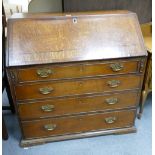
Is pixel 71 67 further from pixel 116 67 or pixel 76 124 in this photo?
pixel 76 124

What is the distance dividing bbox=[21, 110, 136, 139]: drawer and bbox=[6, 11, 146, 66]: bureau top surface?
539mm

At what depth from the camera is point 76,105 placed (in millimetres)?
1676

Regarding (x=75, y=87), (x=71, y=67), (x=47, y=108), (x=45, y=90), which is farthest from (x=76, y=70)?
(x=47, y=108)

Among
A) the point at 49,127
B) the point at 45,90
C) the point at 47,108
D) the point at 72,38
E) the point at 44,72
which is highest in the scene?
the point at 72,38

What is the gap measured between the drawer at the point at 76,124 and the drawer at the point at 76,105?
63mm

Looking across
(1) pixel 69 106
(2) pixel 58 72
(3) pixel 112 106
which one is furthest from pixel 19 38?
(3) pixel 112 106

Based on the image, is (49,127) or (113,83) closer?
(113,83)

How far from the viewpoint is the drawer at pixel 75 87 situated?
60.0 inches

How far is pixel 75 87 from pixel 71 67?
0.18 metres

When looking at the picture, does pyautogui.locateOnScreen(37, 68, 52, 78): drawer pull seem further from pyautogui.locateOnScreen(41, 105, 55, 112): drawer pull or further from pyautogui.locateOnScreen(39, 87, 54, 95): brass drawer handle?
pyautogui.locateOnScreen(41, 105, 55, 112): drawer pull

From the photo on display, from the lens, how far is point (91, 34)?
5.10 ft

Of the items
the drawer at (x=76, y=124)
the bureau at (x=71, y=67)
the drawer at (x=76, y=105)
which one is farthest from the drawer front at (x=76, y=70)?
the drawer at (x=76, y=124)

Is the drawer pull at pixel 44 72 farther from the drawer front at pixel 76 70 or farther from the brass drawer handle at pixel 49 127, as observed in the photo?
the brass drawer handle at pixel 49 127

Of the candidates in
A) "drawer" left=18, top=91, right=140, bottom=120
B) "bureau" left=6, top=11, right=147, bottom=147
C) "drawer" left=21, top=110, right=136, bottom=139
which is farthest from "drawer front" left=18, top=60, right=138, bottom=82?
"drawer" left=21, top=110, right=136, bottom=139
